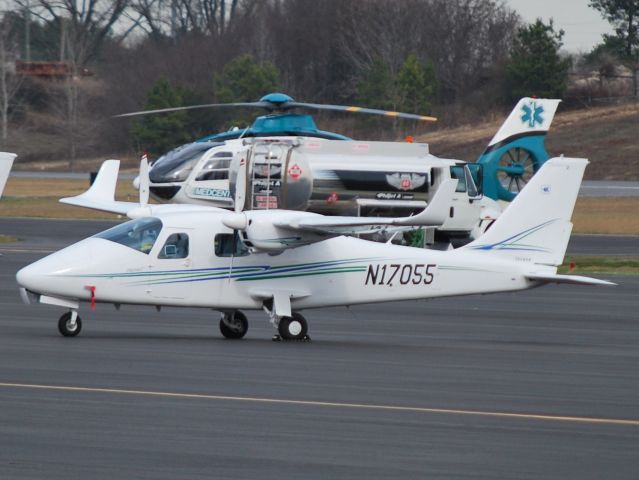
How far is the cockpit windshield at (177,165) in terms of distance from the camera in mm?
28672

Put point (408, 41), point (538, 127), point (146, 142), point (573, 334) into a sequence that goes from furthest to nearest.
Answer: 1. point (408, 41)
2. point (146, 142)
3. point (538, 127)
4. point (573, 334)

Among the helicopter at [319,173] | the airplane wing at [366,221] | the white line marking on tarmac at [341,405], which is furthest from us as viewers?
the helicopter at [319,173]

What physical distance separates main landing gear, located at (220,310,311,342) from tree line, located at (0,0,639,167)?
184 ft

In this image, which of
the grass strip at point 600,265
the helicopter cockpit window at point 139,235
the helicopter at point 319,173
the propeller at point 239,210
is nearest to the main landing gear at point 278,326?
the propeller at point 239,210

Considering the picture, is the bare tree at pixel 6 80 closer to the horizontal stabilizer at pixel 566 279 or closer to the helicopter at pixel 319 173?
the helicopter at pixel 319 173

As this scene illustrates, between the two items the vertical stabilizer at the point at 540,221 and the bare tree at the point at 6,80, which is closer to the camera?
the vertical stabilizer at the point at 540,221

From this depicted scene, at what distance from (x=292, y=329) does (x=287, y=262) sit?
0.94 metres

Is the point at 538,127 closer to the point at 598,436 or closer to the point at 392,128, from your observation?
the point at 598,436

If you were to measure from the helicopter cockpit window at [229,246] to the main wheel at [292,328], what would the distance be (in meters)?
1.06

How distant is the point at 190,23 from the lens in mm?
104375

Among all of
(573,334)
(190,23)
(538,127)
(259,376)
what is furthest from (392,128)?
(259,376)

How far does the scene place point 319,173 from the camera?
26.5 meters

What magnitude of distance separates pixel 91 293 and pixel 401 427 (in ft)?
21.6

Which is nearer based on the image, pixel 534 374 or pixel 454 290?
pixel 534 374
